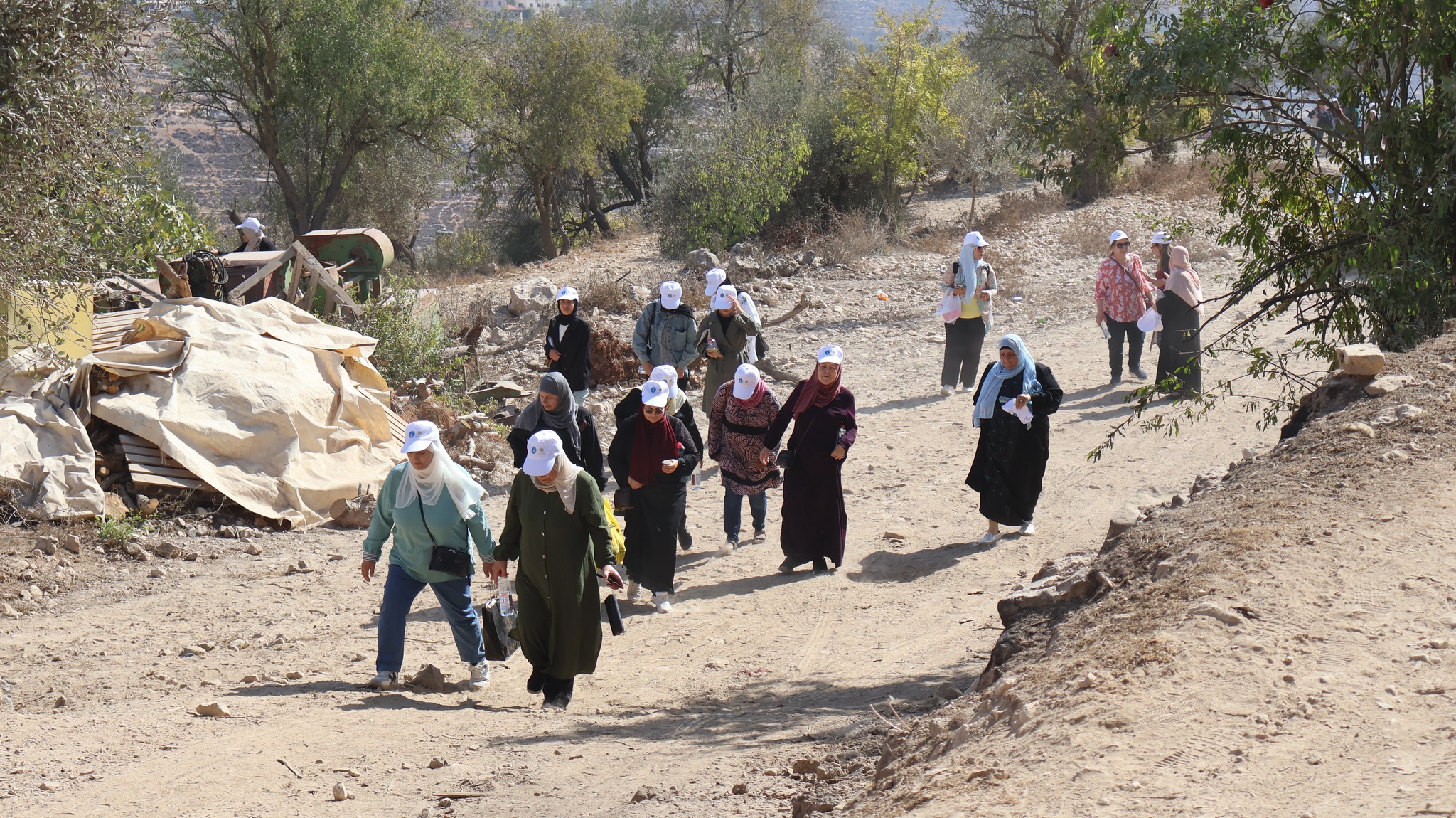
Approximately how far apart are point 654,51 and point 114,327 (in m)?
29.3

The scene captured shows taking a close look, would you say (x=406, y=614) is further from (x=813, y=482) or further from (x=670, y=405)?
(x=813, y=482)

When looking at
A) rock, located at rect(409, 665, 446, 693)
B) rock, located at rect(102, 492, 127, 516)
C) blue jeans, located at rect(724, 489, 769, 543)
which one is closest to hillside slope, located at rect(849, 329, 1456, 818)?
rock, located at rect(409, 665, 446, 693)

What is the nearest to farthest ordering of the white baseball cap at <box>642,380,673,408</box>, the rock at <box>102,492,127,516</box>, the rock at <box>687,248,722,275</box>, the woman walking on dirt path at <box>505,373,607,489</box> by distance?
1. the white baseball cap at <box>642,380,673,408</box>
2. the woman walking on dirt path at <box>505,373,607,489</box>
3. the rock at <box>102,492,127,516</box>
4. the rock at <box>687,248,722,275</box>

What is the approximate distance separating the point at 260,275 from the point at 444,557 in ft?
23.8

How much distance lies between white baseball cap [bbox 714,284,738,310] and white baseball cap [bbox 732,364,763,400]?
1819 millimetres

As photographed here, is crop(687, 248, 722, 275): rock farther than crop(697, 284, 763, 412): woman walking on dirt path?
Yes

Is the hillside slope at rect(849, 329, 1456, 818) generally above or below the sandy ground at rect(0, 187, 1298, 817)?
above

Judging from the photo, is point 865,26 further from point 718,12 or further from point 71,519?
point 71,519

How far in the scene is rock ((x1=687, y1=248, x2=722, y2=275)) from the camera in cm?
1933

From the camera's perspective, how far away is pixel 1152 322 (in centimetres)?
1159

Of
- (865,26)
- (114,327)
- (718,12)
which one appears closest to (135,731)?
(114,327)

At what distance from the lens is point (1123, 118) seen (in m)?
6.37

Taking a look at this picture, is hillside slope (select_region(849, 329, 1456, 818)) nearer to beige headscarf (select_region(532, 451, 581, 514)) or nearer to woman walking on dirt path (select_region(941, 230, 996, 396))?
beige headscarf (select_region(532, 451, 581, 514))

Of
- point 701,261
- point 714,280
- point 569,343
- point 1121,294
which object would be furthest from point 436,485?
point 701,261
